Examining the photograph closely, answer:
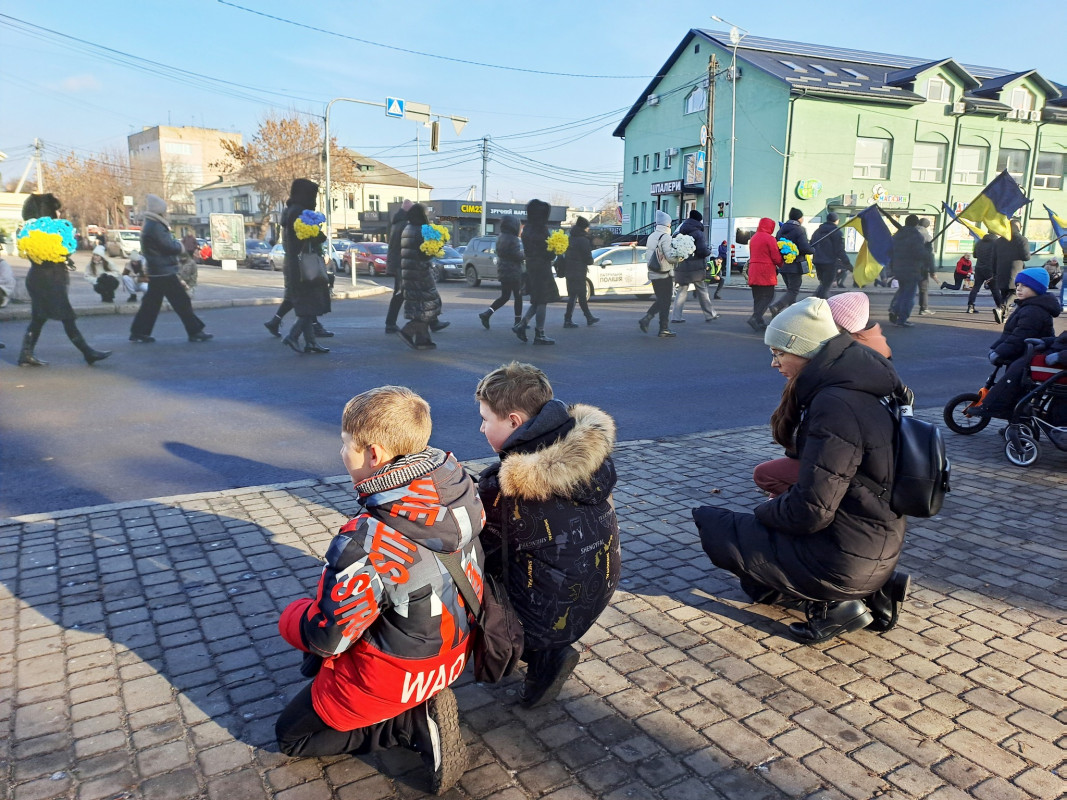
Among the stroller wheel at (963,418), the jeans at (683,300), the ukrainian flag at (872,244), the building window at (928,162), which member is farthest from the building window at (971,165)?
the stroller wheel at (963,418)

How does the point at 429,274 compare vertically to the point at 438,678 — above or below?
above

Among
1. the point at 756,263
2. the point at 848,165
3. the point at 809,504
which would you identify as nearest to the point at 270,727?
the point at 809,504

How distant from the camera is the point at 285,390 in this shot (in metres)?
8.80

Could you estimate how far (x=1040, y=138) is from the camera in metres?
39.8

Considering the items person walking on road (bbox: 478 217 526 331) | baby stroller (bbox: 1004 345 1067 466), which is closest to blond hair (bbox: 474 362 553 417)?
baby stroller (bbox: 1004 345 1067 466)

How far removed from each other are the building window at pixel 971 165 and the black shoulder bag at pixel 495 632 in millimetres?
42581

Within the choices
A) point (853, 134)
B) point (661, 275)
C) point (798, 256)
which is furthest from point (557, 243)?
point (853, 134)

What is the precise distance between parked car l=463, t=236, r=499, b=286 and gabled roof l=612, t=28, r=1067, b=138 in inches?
670

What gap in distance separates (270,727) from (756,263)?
12.4 meters

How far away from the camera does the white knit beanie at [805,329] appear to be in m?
3.30

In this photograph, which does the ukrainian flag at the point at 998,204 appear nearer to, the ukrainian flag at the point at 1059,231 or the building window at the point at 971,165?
the ukrainian flag at the point at 1059,231

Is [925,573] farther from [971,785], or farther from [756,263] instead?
[756,263]

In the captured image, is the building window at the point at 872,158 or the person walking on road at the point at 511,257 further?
the building window at the point at 872,158

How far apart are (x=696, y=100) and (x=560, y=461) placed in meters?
42.2
